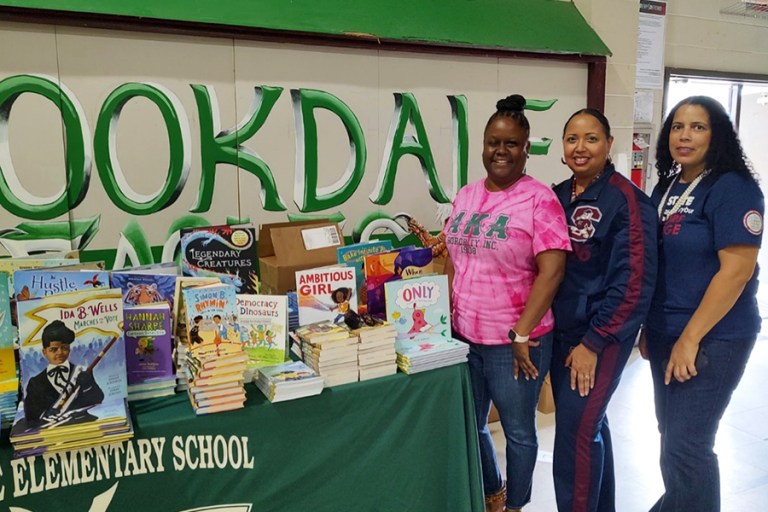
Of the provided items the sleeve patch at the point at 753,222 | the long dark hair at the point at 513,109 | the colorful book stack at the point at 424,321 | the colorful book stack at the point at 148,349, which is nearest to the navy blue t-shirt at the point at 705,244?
the sleeve patch at the point at 753,222

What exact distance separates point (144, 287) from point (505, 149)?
46.0 inches

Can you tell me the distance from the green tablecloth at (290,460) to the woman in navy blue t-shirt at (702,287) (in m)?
0.66

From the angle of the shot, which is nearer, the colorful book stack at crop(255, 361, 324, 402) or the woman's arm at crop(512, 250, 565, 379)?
the colorful book stack at crop(255, 361, 324, 402)

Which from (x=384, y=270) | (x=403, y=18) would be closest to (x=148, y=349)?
(x=384, y=270)

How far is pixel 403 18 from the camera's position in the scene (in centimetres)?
314

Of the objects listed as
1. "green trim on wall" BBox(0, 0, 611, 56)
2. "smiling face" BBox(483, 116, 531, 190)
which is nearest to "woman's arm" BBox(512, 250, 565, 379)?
"smiling face" BBox(483, 116, 531, 190)

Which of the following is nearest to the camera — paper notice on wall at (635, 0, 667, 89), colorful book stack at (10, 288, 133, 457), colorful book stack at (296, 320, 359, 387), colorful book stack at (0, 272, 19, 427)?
colorful book stack at (10, 288, 133, 457)

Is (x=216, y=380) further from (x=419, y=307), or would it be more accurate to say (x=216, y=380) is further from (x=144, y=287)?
(x=419, y=307)

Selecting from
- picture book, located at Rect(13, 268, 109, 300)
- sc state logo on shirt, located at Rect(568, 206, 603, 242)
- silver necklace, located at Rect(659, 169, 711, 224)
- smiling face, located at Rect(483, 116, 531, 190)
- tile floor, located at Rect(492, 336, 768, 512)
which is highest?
smiling face, located at Rect(483, 116, 531, 190)

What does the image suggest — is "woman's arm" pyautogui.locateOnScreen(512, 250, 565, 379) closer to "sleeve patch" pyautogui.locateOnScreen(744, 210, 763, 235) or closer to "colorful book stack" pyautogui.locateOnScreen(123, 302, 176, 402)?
"sleeve patch" pyautogui.locateOnScreen(744, 210, 763, 235)

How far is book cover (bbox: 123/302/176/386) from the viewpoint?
5.16 feet

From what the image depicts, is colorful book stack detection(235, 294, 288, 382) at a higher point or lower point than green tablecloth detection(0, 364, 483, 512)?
higher

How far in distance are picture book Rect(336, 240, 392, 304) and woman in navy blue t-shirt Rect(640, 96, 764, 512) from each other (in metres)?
0.95

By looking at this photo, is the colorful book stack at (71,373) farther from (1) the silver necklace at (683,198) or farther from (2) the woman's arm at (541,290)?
(1) the silver necklace at (683,198)
